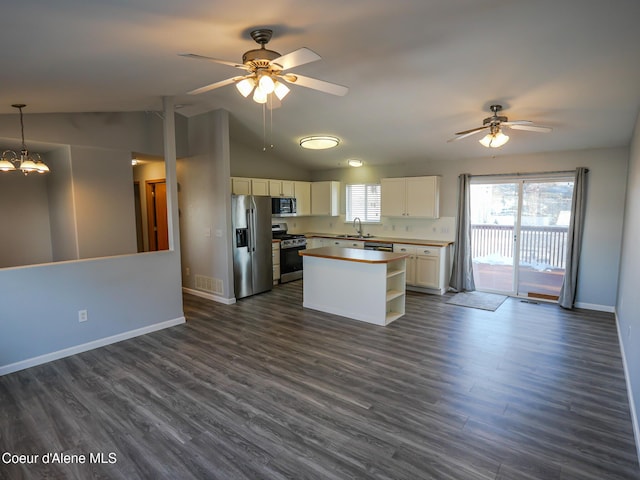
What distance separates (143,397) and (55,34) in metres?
2.68

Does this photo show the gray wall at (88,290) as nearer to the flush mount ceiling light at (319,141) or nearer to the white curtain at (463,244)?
the flush mount ceiling light at (319,141)

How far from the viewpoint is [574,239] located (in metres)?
5.08

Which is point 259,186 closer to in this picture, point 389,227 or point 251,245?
point 251,245

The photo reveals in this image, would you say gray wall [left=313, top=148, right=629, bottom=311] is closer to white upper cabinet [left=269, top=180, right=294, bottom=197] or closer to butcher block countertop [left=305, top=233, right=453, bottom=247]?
butcher block countertop [left=305, top=233, right=453, bottom=247]

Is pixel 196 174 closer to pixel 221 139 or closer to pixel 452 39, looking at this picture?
pixel 221 139

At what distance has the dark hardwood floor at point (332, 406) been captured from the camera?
82.9 inches

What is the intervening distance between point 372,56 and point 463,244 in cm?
401

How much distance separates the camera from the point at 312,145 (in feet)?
16.8

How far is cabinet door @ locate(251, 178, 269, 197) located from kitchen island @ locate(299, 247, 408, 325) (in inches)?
77.3

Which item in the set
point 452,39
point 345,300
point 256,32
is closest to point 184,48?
point 256,32

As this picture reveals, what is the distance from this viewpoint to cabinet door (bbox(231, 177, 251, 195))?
19.9 ft

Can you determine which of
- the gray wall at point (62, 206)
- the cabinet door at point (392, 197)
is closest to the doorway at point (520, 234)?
the cabinet door at point (392, 197)

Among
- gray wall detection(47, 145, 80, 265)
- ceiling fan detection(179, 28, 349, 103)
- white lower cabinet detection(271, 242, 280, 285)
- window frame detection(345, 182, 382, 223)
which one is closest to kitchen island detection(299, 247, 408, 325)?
Answer: white lower cabinet detection(271, 242, 280, 285)

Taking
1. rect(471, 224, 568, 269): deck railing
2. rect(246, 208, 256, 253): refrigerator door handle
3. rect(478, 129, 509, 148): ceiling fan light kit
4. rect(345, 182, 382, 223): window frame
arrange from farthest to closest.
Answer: rect(345, 182, 382, 223): window frame, rect(246, 208, 256, 253): refrigerator door handle, rect(471, 224, 568, 269): deck railing, rect(478, 129, 509, 148): ceiling fan light kit
